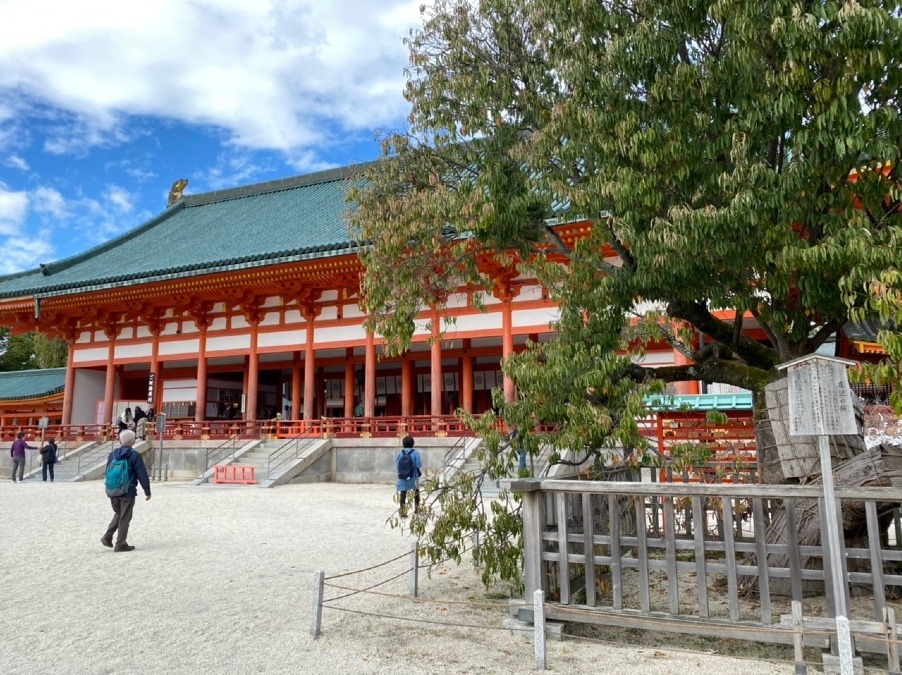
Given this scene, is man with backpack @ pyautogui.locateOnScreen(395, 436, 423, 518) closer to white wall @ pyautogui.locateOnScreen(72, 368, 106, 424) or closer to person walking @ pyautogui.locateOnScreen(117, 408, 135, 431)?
person walking @ pyautogui.locateOnScreen(117, 408, 135, 431)

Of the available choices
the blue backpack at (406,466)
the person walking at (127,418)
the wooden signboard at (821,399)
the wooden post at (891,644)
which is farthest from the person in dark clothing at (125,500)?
the person walking at (127,418)

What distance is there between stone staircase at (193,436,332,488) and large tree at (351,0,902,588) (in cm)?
984

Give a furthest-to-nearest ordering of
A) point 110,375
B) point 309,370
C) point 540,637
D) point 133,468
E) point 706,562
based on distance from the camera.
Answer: point 110,375
point 309,370
point 133,468
point 706,562
point 540,637

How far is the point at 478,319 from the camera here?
16672 mm

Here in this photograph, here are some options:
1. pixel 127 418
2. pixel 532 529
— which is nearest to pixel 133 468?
pixel 532 529

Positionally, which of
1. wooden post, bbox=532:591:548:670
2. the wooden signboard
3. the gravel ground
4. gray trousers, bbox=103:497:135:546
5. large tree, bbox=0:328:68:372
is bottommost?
the gravel ground

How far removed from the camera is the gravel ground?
4.19m

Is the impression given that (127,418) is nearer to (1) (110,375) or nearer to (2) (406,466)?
(1) (110,375)

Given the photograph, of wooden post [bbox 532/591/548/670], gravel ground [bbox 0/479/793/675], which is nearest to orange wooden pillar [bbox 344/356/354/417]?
gravel ground [bbox 0/479/793/675]

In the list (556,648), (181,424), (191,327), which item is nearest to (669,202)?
(556,648)

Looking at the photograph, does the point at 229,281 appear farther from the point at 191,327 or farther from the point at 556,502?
the point at 556,502

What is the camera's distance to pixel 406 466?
9680 millimetres

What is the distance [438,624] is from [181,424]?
605 inches

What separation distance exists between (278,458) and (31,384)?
1627cm
